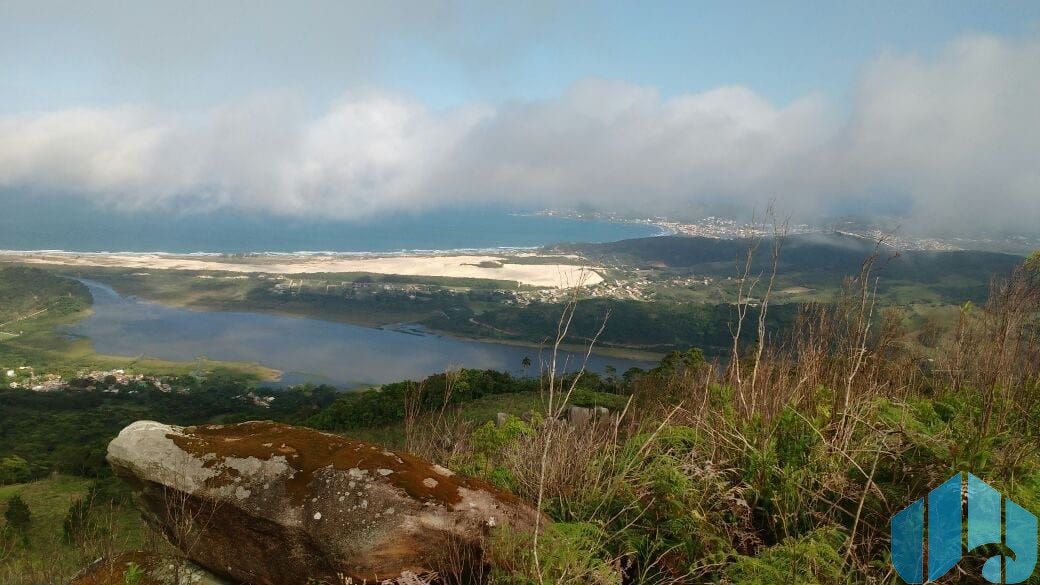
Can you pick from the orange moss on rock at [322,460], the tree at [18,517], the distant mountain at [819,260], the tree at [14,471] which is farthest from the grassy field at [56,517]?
the distant mountain at [819,260]

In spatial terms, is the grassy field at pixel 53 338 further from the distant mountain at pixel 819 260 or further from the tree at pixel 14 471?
the distant mountain at pixel 819 260

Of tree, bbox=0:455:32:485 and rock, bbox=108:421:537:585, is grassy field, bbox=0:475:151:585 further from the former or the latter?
rock, bbox=108:421:537:585

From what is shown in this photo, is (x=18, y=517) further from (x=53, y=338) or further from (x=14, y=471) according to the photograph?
(x=53, y=338)

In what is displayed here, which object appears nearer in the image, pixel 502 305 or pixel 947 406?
pixel 947 406

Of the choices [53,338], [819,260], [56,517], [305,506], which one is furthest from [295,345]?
[819,260]

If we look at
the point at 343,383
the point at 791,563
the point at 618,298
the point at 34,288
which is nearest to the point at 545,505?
the point at 791,563

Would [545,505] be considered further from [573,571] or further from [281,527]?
[281,527]
